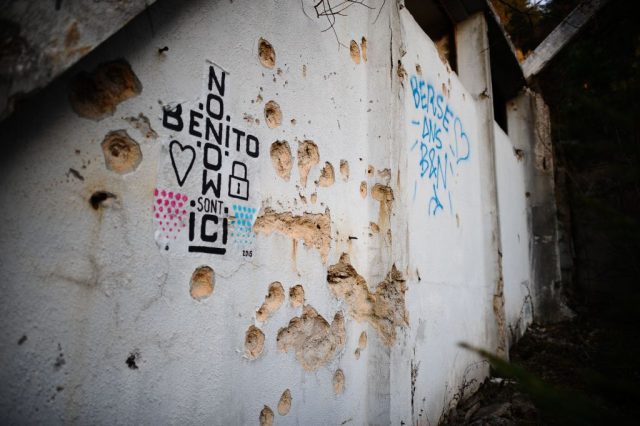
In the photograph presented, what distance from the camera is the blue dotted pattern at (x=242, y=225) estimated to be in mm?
1426

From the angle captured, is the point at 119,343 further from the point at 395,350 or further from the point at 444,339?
the point at 444,339

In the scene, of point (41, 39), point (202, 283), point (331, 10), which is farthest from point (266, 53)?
point (202, 283)

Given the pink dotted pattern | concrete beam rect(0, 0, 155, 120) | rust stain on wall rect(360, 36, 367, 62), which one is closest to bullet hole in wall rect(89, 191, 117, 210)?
the pink dotted pattern

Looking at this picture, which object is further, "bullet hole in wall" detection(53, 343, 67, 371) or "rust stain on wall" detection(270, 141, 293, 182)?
"rust stain on wall" detection(270, 141, 293, 182)

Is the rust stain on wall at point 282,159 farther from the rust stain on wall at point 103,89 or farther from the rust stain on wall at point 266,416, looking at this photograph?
the rust stain on wall at point 266,416

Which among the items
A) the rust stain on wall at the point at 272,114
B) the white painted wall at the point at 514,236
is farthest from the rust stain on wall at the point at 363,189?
the white painted wall at the point at 514,236

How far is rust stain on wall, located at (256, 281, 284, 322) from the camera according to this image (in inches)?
58.7

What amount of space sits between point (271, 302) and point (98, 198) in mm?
780

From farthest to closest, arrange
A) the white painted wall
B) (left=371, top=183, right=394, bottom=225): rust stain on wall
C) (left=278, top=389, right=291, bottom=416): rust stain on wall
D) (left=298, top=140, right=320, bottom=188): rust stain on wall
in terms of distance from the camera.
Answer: the white painted wall, (left=371, top=183, right=394, bottom=225): rust stain on wall, (left=298, top=140, right=320, bottom=188): rust stain on wall, (left=278, top=389, right=291, bottom=416): rust stain on wall

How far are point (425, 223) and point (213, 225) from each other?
60.3 inches

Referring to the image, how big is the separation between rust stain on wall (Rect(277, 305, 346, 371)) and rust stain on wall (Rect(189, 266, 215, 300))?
16.3 inches

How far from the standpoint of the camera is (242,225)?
1457mm

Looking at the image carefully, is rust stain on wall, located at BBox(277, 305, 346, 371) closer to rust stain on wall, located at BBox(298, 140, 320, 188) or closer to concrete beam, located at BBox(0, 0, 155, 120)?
rust stain on wall, located at BBox(298, 140, 320, 188)

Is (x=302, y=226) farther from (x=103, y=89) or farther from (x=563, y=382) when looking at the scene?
(x=563, y=382)
